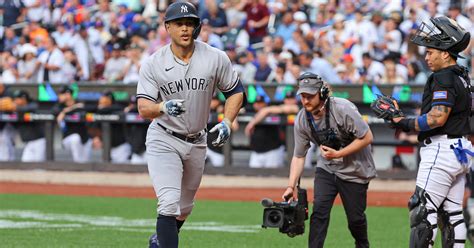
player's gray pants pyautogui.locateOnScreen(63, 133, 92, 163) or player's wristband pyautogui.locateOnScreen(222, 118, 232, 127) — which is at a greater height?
player's wristband pyautogui.locateOnScreen(222, 118, 232, 127)

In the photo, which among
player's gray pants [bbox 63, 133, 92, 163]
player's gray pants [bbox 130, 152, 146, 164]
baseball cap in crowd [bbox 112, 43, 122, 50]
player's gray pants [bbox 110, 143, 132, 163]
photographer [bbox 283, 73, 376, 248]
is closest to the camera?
photographer [bbox 283, 73, 376, 248]

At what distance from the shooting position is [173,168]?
26.2 ft

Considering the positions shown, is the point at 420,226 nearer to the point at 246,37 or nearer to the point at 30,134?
the point at 30,134

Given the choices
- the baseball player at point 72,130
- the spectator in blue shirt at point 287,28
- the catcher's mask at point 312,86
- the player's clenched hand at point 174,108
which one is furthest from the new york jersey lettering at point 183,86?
the spectator in blue shirt at point 287,28

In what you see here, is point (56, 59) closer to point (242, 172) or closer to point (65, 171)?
point (65, 171)

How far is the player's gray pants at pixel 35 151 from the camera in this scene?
63.5 feet

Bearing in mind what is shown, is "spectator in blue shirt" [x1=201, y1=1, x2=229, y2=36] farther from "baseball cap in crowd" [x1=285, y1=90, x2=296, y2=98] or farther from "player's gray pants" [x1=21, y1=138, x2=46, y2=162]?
"player's gray pants" [x1=21, y1=138, x2=46, y2=162]

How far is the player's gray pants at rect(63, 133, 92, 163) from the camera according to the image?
62.5 ft

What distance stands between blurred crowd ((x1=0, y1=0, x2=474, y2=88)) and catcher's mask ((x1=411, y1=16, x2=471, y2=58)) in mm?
8631

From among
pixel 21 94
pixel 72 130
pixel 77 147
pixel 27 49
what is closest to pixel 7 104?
pixel 21 94

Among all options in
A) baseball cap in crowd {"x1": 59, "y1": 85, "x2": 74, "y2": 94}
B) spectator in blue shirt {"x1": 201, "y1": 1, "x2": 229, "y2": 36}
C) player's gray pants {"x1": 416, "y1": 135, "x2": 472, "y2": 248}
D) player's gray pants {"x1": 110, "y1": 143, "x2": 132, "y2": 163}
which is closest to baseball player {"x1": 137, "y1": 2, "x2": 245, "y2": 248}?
player's gray pants {"x1": 416, "y1": 135, "x2": 472, "y2": 248}

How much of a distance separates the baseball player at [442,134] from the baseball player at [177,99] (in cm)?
133

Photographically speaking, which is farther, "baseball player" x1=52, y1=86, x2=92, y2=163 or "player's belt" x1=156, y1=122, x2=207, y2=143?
"baseball player" x1=52, y1=86, x2=92, y2=163

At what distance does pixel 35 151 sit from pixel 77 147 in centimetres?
89
